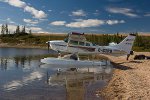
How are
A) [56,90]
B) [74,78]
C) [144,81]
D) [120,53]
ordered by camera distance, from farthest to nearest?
[120,53] < [74,78] < [144,81] < [56,90]

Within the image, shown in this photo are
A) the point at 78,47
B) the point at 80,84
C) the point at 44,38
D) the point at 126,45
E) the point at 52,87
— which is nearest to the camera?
the point at 52,87

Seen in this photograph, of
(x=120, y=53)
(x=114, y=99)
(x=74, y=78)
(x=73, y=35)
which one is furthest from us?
(x=120, y=53)

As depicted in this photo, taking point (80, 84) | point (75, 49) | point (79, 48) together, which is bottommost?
point (80, 84)

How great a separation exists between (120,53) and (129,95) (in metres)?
19.3

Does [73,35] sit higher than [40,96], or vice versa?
[73,35]

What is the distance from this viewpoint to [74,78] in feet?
73.1

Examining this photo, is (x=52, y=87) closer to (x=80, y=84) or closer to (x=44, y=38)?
(x=80, y=84)

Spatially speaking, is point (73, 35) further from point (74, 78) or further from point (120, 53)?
→ point (74, 78)

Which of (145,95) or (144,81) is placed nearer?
(145,95)

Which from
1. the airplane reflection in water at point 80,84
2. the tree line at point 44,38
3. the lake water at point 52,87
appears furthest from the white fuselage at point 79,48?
the tree line at point 44,38

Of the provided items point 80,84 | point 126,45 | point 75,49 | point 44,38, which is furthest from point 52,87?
point 44,38

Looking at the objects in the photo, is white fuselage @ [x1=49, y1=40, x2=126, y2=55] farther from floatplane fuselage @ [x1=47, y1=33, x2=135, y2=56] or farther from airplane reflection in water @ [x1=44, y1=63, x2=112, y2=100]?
airplane reflection in water @ [x1=44, y1=63, x2=112, y2=100]

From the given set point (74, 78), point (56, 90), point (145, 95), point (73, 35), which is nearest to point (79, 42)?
point (73, 35)

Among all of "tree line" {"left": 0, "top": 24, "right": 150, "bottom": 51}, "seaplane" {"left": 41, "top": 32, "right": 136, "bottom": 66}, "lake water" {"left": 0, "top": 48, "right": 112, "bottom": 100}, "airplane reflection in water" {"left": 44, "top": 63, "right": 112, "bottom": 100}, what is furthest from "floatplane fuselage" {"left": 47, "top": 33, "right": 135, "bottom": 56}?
"tree line" {"left": 0, "top": 24, "right": 150, "bottom": 51}
